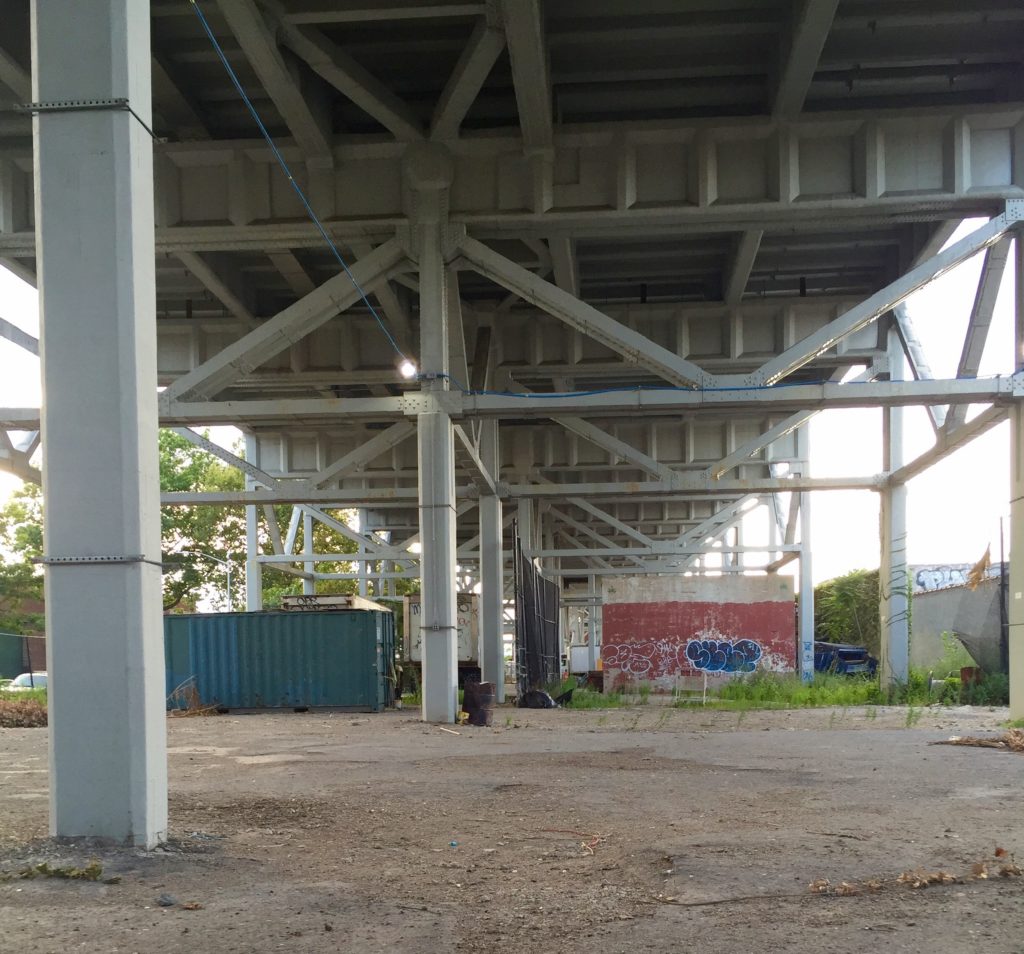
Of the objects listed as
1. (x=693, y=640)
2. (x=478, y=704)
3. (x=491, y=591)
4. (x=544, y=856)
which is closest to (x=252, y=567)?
(x=491, y=591)

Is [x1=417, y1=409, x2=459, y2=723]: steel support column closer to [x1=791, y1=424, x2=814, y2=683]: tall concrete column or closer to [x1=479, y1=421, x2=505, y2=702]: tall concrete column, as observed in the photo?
[x1=479, y1=421, x2=505, y2=702]: tall concrete column

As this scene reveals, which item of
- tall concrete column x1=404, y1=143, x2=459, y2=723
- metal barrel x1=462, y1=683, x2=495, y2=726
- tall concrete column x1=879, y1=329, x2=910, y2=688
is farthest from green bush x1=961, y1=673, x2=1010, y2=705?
tall concrete column x1=404, y1=143, x2=459, y2=723

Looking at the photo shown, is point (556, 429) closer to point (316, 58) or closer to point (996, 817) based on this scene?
point (316, 58)

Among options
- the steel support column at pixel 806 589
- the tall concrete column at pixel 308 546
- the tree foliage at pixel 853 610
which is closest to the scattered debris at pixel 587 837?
the tall concrete column at pixel 308 546

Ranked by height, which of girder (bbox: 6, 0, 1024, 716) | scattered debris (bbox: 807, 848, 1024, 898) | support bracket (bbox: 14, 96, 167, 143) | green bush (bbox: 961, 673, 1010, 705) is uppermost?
girder (bbox: 6, 0, 1024, 716)

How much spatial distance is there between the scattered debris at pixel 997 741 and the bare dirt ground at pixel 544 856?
272 mm

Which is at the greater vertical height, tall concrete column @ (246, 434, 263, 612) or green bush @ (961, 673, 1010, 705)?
tall concrete column @ (246, 434, 263, 612)

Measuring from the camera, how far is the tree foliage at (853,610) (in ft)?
152

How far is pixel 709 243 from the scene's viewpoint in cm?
1906

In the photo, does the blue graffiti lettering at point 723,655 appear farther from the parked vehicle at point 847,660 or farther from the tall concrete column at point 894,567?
the tall concrete column at point 894,567

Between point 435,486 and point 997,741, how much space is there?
7954mm

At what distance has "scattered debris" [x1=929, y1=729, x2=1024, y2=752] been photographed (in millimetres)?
11398

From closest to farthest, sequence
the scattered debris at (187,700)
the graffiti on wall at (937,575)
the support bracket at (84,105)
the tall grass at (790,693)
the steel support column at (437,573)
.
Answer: the support bracket at (84,105) → the steel support column at (437,573) → the scattered debris at (187,700) → the tall grass at (790,693) → the graffiti on wall at (937,575)

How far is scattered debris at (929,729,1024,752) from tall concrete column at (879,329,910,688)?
10932mm
